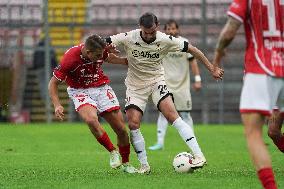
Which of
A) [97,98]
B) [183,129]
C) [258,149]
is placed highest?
[258,149]

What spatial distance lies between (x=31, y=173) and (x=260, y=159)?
175 inches

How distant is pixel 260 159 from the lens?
802cm

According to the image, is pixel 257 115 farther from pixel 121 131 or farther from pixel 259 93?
pixel 121 131

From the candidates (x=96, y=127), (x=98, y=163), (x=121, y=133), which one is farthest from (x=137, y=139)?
(x=98, y=163)

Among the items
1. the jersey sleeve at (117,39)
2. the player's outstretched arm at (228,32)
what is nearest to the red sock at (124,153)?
the jersey sleeve at (117,39)

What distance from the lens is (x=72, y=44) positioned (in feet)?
87.8

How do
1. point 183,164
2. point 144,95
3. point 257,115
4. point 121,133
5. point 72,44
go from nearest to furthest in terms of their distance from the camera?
point 257,115
point 183,164
point 121,133
point 144,95
point 72,44

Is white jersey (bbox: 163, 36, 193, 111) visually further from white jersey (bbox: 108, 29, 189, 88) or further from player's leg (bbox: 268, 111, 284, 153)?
player's leg (bbox: 268, 111, 284, 153)

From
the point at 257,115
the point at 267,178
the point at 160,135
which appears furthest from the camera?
the point at 160,135

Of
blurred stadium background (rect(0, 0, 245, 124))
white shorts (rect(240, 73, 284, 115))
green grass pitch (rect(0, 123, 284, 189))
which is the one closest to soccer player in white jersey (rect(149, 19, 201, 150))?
green grass pitch (rect(0, 123, 284, 189))

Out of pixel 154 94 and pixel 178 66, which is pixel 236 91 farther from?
pixel 154 94

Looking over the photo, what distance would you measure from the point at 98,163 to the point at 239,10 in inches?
235

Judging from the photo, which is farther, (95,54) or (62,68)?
(62,68)

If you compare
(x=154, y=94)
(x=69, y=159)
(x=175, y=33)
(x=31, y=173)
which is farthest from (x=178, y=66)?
(x=31, y=173)
